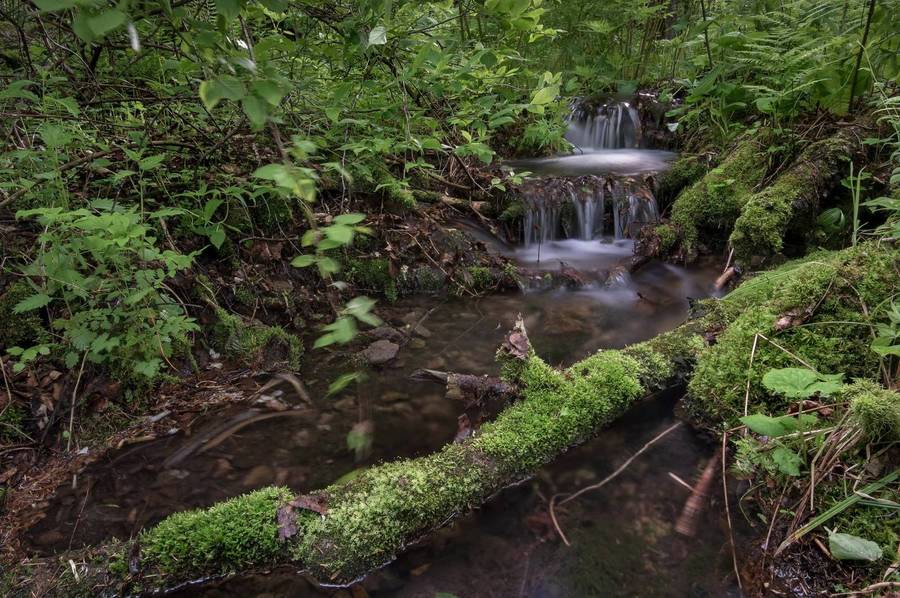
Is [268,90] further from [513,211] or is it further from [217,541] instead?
[513,211]

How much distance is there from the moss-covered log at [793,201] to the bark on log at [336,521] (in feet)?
8.57

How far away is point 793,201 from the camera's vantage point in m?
4.11

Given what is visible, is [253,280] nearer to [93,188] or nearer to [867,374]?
[93,188]

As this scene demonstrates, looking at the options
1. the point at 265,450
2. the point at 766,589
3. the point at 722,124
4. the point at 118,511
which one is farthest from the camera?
the point at 722,124

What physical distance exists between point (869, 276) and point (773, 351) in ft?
1.92

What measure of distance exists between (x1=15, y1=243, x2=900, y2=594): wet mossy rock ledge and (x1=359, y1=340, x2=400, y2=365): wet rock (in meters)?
1.25

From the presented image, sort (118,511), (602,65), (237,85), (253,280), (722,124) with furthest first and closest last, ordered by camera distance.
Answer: (602,65) < (722,124) < (253,280) < (118,511) < (237,85)

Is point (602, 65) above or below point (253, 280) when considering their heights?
above

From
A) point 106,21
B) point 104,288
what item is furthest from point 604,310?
point 106,21

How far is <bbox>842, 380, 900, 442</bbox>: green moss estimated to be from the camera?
6.04 feet

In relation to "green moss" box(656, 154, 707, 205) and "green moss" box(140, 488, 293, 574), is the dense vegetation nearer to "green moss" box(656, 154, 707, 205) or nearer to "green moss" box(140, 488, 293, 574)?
"green moss" box(140, 488, 293, 574)

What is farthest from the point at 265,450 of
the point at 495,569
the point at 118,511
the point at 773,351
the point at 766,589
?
the point at 773,351

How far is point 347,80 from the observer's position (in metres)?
3.01

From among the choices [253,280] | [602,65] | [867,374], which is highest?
[602,65]
